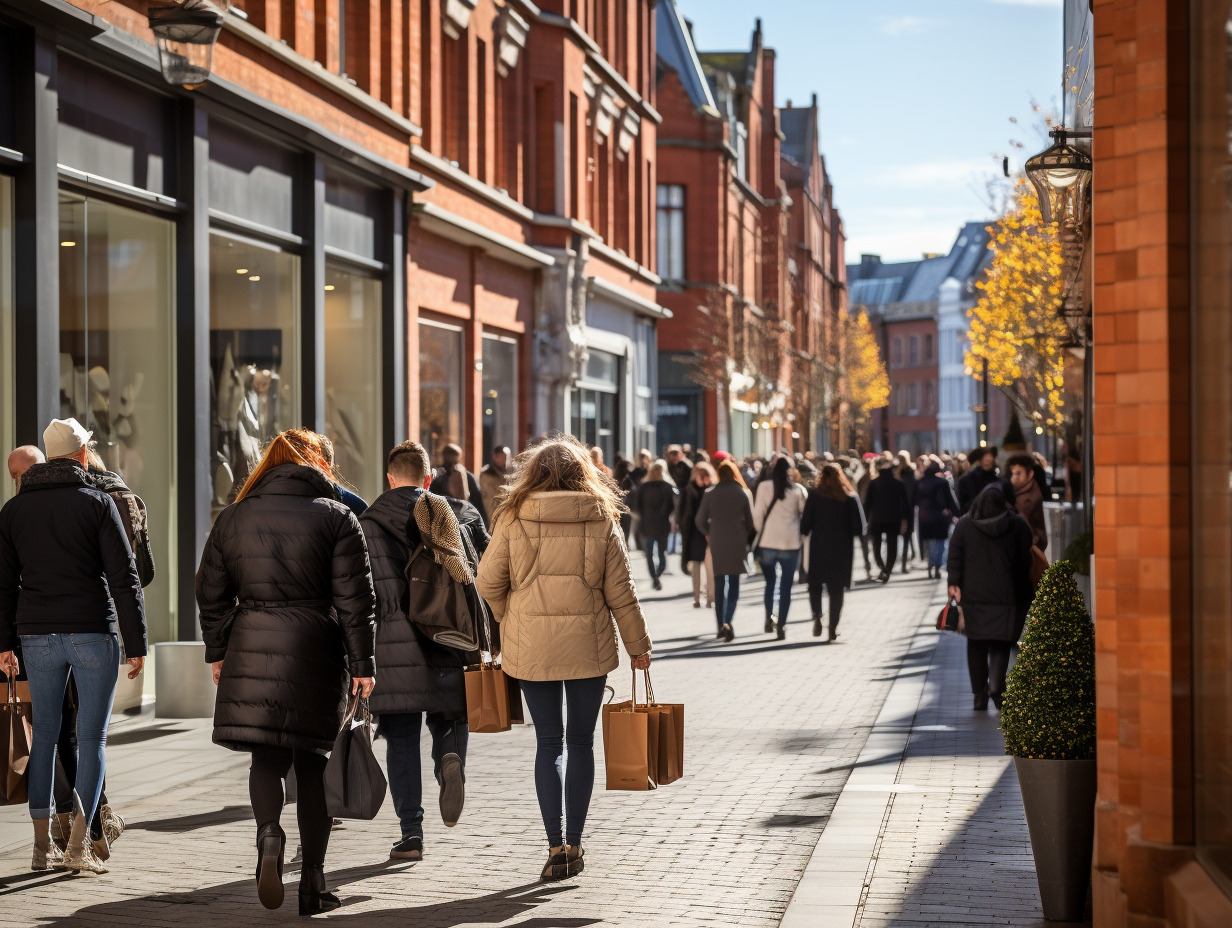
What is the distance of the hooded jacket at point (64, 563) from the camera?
6.98 metres

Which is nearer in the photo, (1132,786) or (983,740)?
(1132,786)

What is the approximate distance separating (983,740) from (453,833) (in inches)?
154

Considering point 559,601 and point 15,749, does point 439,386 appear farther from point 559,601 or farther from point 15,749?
point 559,601

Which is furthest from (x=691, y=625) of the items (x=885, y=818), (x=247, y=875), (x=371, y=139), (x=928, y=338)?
(x=928, y=338)

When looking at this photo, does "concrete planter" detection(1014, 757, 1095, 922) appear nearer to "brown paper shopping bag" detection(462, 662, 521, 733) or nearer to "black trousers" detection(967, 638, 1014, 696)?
"brown paper shopping bag" detection(462, 662, 521, 733)

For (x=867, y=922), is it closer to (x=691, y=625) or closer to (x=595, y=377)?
(x=691, y=625)

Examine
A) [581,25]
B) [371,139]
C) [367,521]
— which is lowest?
[367,521]

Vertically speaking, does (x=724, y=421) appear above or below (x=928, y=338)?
below

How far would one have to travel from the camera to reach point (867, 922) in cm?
604

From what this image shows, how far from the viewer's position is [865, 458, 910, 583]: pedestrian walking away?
24938 mm

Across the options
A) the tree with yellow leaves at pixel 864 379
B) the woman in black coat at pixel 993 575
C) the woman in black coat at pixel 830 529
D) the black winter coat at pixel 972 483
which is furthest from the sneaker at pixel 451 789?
the tree with yellow leaves at pixel 864 379

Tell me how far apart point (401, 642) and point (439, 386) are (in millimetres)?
15256

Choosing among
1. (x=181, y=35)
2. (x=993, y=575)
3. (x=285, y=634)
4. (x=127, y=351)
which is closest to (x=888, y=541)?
(x=993, y=575)

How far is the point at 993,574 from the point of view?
1155 centimetres
